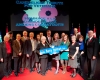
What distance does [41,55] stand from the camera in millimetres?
6535

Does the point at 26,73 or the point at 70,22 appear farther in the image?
the point at 70,22

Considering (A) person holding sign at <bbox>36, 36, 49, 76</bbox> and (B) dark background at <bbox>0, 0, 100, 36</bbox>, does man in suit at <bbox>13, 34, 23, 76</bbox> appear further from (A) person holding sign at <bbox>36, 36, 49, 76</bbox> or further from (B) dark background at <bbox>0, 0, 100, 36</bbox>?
(B) dark background at <bbox>0, 0, 100, 36</bbox>

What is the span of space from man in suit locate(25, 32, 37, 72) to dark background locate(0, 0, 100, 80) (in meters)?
3.42

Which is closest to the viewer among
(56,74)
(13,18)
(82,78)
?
(82,78)

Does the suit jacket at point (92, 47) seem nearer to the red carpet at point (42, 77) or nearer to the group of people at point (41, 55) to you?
the group of people at point (41, 55)

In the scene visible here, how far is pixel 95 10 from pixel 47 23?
2555 mm

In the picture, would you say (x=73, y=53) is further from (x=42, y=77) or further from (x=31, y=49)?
(x=31, y=49)

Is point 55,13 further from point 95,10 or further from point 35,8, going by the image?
point 95,10

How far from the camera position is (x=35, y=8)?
983 centimetres

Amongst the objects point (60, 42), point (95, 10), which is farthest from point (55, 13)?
point (60, 42)

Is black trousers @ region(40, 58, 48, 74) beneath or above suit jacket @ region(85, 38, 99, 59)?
beneath

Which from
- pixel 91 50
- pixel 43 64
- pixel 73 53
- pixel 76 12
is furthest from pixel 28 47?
pixel 76 12

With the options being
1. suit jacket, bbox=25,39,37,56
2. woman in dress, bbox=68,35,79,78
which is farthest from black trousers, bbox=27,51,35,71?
woman in dress, bbox=68,35,79,78

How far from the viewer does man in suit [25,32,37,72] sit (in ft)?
21.8
